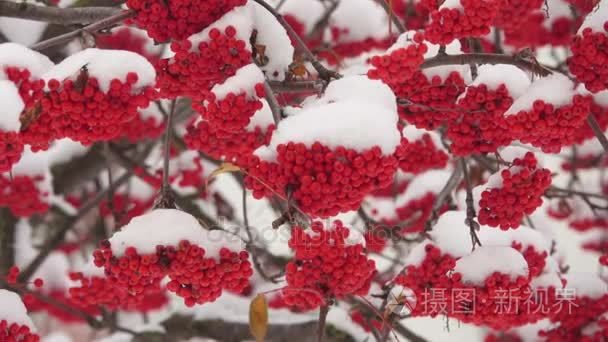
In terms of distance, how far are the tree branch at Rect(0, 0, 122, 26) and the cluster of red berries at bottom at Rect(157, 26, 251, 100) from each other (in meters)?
0.45

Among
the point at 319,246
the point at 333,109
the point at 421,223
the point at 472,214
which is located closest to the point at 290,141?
the point at 333,109

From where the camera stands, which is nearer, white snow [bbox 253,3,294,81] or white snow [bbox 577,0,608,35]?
white snow [bbox 577,0,608,35]

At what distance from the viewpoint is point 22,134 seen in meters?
1.76

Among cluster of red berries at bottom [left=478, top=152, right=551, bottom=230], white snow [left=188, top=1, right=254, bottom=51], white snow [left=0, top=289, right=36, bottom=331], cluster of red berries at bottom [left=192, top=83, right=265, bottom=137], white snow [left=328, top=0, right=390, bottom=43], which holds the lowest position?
white snow [left=0, top=289, right=36, bottom=331]

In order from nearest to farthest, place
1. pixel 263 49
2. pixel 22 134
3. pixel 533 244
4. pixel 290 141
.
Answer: pixel 290 141, pixel 22 134, pixel 263 49, pixel 533 244

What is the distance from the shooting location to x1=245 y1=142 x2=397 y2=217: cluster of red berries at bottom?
151 cm

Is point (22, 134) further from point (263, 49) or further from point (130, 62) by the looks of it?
point (263, 49)

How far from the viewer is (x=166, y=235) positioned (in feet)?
5.98

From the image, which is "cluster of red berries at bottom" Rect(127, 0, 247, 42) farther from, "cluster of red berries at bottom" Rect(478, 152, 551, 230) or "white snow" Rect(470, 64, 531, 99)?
"cluster of red berries at bottom" Rect(478, 152, 551, 230)

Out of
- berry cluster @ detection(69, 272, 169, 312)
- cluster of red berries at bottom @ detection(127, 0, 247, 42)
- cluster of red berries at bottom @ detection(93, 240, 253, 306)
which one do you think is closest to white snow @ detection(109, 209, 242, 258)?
cluster of red berries at bottom @ detection(93, 240, 253, 306)

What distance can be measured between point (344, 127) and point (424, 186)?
1972 millimetres

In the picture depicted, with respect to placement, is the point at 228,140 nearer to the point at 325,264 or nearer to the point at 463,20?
the point at 325,264

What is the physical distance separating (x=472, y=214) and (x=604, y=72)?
54 cm

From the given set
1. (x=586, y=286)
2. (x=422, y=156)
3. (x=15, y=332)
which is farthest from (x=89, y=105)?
(x=586, y=286)
